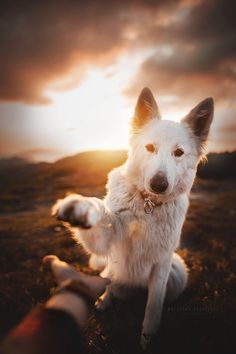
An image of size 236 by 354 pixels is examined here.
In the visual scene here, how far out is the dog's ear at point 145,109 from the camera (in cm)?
384

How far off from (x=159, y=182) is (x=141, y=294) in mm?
2129

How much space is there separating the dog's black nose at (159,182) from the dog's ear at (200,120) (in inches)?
47.7

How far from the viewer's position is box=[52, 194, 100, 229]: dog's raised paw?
197 centimetres

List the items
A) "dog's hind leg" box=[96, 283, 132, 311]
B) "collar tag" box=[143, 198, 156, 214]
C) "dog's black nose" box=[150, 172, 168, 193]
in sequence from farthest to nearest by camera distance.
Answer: "dog's hind leg" box=[96, 283, 132, 311], "collar tag" box=[143, 198, 156, 214], "dog's black nose" box=[150, 172, 168, 193]

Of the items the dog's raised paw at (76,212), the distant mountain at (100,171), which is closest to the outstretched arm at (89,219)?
the dog's raised paw at (76,212)

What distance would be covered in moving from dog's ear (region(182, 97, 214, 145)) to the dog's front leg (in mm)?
1810

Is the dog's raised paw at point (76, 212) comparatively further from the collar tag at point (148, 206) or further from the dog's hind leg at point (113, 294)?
the dog's hind leg at point (113, 294)

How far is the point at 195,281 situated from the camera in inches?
189

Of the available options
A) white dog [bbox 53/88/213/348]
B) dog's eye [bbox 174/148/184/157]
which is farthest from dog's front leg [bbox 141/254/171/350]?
dog's eye [bbox 174/148/184/157]

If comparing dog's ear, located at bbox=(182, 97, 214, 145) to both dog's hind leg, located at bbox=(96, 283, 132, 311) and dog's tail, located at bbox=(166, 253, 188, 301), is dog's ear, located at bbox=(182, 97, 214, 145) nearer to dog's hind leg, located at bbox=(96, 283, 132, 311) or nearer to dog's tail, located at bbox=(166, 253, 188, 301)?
dog's tail, located at bbox=(166, 253, 188, 301)

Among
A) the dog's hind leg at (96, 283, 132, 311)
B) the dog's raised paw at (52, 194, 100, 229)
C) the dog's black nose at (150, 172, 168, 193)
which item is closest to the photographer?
the dog's raised paw at (52, 194, 100, 229)

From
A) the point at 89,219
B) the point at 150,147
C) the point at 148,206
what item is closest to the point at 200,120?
the point at 150,147

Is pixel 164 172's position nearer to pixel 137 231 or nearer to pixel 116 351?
pixel 137 231

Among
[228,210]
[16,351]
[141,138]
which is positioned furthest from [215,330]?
[228,210]
